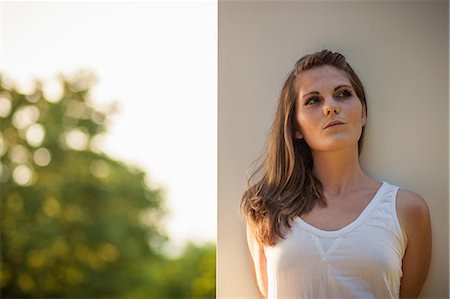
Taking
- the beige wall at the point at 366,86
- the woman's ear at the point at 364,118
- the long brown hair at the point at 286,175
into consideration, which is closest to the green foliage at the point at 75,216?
the beige wall at the point at 366,86

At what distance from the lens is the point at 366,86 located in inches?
110

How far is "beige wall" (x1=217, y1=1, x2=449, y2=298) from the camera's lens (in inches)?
108

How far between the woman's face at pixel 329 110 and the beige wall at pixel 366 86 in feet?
0.62

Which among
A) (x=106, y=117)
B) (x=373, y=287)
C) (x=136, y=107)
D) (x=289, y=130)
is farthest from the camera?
(x=106, y=117)

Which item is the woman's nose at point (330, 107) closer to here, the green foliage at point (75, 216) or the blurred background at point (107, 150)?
the blurred background at point (107, 150)

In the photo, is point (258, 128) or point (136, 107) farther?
point (136, 107)

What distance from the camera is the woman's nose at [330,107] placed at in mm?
2559

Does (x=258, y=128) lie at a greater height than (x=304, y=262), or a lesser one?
greater

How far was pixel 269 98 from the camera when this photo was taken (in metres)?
2.86

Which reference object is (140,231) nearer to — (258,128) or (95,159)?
(95,159)

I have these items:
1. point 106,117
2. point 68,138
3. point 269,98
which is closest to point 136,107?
point 106,117

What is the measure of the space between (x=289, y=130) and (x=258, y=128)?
0.20m

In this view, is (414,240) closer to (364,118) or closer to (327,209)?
(327,209)

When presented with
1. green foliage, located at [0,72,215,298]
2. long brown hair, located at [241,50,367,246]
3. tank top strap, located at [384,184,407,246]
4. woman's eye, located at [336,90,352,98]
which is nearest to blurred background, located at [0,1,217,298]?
green foliage, located at [0,72,215,298]
